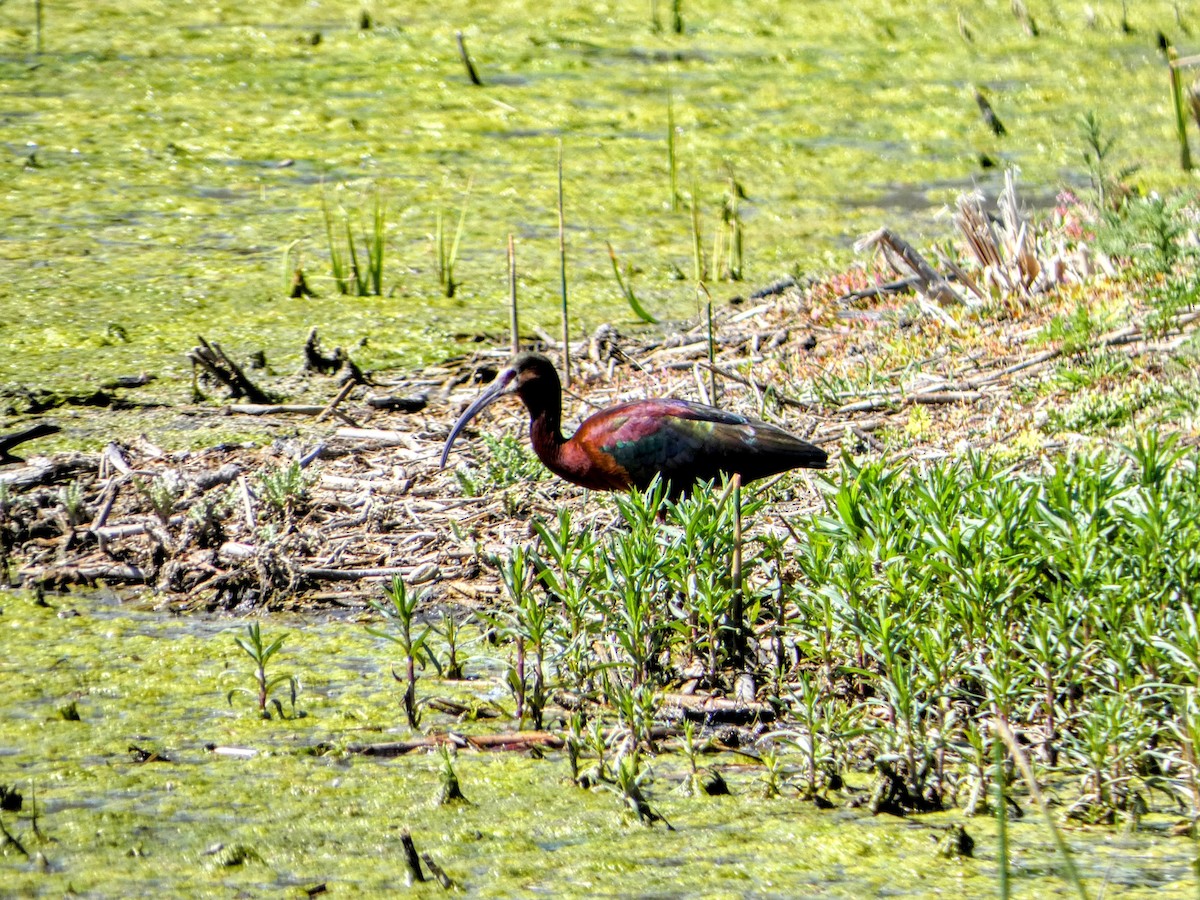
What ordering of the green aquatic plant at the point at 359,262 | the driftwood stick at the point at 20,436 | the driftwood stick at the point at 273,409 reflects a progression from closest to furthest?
the driftwood stick at the point at 20,436, the driftwood stick at the point at 273,409, the green aquatic plant at the point at 359,262

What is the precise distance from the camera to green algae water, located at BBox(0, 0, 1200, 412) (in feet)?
31.6

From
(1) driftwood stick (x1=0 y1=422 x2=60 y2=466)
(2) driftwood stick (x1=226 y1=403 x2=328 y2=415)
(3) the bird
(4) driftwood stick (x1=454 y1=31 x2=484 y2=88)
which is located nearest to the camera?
(3) the bird

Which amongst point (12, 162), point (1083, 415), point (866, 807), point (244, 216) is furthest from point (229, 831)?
point (12, 162)

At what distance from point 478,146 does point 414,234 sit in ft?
5.61

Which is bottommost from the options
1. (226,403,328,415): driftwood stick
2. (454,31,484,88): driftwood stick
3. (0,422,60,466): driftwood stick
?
(0,422,60,466): driftwood stick

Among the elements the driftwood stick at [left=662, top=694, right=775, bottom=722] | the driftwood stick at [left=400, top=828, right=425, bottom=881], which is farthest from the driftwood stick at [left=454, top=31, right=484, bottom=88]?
the driftwood stick at [left=400, top=828, right=425, bottom=881]

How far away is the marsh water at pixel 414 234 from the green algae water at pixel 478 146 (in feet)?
0.11

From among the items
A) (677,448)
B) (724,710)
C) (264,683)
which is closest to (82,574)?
(264,683)

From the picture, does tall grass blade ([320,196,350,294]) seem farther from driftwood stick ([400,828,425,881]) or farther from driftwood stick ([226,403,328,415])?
driftwood stick ([400,828,425,881])

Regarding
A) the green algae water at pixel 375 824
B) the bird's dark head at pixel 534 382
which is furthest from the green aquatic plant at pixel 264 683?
the bird's dark head at pixel 534 382

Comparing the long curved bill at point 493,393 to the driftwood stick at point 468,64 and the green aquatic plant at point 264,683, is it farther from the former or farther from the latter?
the driftwood stick at point 468,64

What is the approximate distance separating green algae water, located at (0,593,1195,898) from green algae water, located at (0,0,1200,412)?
12.4ft

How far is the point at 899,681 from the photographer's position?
13.7ft

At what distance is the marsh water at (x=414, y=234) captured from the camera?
416cm
